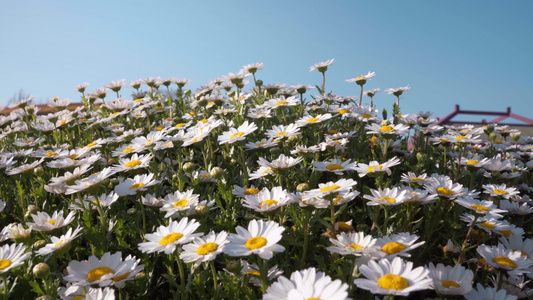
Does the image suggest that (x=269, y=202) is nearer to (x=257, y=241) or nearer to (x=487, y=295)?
(x=257, y=241)

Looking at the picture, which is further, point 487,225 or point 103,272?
point 487,225

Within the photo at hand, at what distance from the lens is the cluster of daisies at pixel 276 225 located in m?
1.89

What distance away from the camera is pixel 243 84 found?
488 centimetres

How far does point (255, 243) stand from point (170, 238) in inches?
17.0

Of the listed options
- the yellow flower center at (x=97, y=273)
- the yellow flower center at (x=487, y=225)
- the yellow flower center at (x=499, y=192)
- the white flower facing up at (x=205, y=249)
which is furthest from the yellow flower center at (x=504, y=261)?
the yellow flower center at (x=97, y=273)

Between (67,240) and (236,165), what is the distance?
1.80 m

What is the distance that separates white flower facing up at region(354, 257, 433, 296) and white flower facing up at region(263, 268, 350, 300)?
0.42 feet

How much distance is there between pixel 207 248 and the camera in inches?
74.6

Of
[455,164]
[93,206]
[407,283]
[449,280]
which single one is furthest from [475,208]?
[93,206]

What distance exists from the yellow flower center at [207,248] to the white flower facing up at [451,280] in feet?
3.12

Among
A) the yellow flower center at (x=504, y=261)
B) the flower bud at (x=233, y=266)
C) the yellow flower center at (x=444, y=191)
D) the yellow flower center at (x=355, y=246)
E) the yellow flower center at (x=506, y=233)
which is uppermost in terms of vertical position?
the yellow flower center at (x=444, y=191)

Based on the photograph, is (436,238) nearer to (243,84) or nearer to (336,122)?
(336,122)

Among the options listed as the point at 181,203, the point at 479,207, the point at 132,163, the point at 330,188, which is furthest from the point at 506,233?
the point at 132,163

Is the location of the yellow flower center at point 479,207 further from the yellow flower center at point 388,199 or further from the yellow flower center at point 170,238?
the yellow flower center at point 170,238
